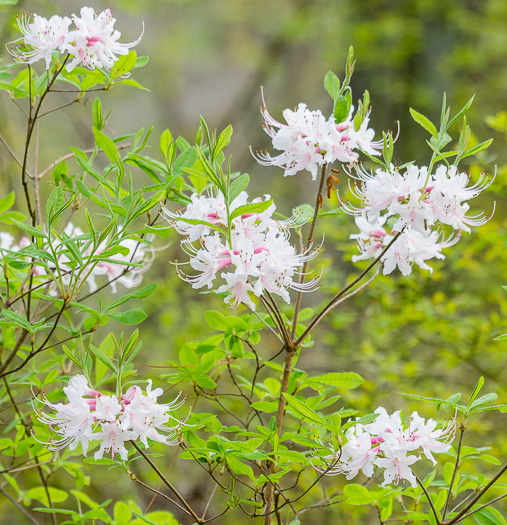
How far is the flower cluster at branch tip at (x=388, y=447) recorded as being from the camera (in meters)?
1.21

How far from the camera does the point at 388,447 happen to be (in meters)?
1.21

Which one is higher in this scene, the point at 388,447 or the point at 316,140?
the point at 316,140

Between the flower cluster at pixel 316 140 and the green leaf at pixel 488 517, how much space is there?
2.32 feet

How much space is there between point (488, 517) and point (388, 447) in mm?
269

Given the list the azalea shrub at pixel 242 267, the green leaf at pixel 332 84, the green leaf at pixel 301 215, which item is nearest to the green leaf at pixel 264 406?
the azalea shrub at pixel 242 267

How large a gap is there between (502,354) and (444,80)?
3.07 meters

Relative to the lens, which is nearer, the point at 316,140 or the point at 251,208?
the point at 251,208

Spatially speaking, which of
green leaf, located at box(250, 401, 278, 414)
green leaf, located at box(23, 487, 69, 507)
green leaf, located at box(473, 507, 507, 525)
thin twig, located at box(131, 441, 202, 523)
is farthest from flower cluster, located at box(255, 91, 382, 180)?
green leaf, located at box(23, 487, 69, 507)

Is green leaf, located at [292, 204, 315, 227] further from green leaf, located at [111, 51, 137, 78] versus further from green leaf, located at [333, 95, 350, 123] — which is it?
green leaf, located at [111, 51, 137, 78]

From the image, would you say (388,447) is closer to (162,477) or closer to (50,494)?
(162,477)

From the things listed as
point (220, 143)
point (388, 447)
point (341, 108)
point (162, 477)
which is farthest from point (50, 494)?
point (341, 108)

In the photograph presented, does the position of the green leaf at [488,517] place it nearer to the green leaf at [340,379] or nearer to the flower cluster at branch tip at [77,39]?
the green leaf at [340,379]

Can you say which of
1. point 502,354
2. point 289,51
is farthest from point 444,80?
point 502,354

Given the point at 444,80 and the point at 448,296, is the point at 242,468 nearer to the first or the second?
the point at 448,296
